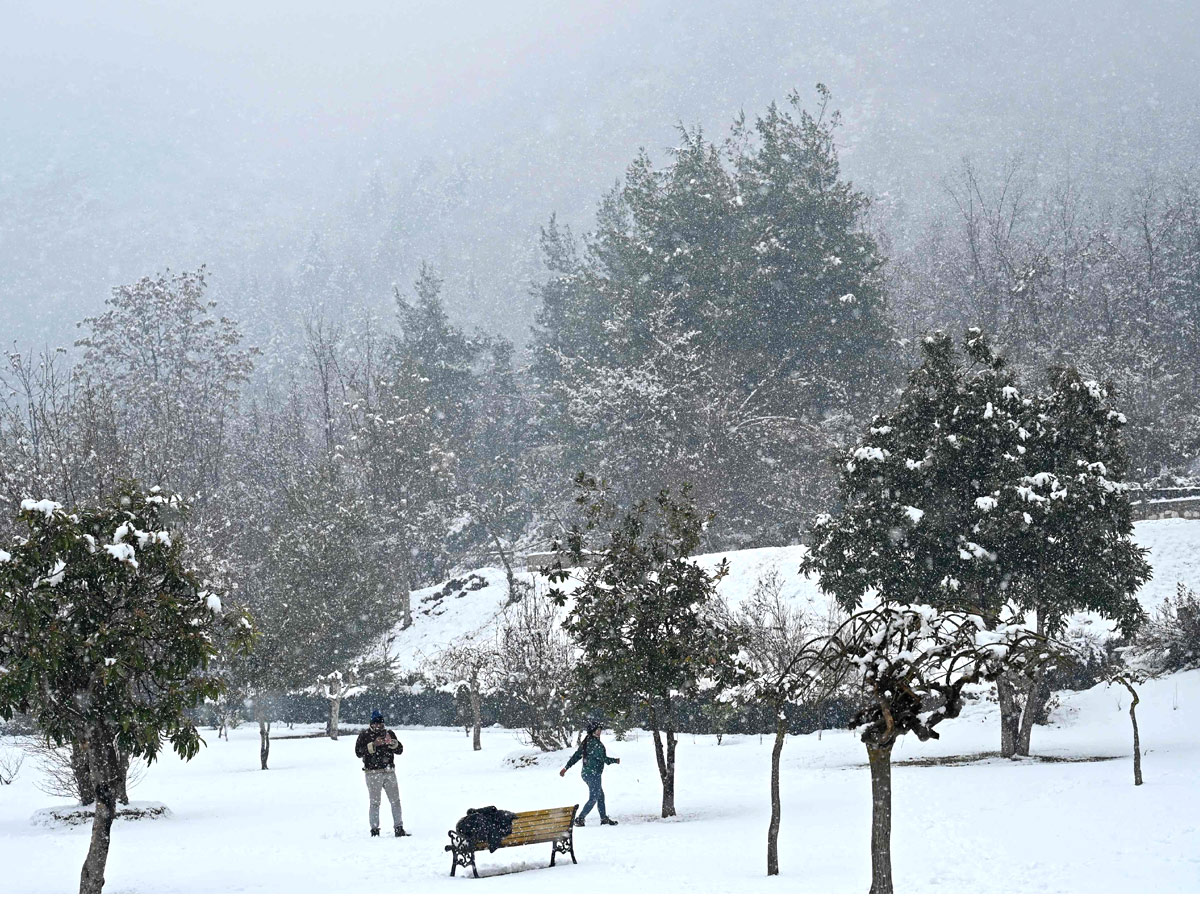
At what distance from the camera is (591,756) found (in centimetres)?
1606

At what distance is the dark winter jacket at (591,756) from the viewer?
15.9 meters

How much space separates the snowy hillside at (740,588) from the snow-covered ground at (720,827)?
6508mm

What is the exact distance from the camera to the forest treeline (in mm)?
42938

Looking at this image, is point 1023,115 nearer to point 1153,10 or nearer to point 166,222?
point 1153,10

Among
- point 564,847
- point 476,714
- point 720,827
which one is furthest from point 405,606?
point 564,847

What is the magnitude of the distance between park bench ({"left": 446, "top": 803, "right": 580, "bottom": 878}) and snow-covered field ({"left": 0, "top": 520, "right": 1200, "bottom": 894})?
0.28 metres

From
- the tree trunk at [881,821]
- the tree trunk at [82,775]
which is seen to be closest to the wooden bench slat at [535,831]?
the tree trunk at [881,821]

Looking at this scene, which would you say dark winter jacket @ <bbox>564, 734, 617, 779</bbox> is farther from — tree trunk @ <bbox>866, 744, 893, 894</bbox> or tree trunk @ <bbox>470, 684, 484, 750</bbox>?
tree trunk @ <bbox>470, 684, 484, 750</bbox>

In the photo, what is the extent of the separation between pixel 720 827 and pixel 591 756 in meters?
2.02

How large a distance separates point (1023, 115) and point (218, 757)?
485ft

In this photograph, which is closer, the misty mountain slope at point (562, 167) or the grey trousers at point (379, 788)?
the grey trousers at point (379, 788)

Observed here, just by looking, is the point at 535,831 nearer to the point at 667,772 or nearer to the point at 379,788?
the point at 379,788

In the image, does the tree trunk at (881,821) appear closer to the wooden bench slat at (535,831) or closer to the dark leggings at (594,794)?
the wooden bench slat at (535,831)

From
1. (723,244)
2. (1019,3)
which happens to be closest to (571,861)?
(723,244)
